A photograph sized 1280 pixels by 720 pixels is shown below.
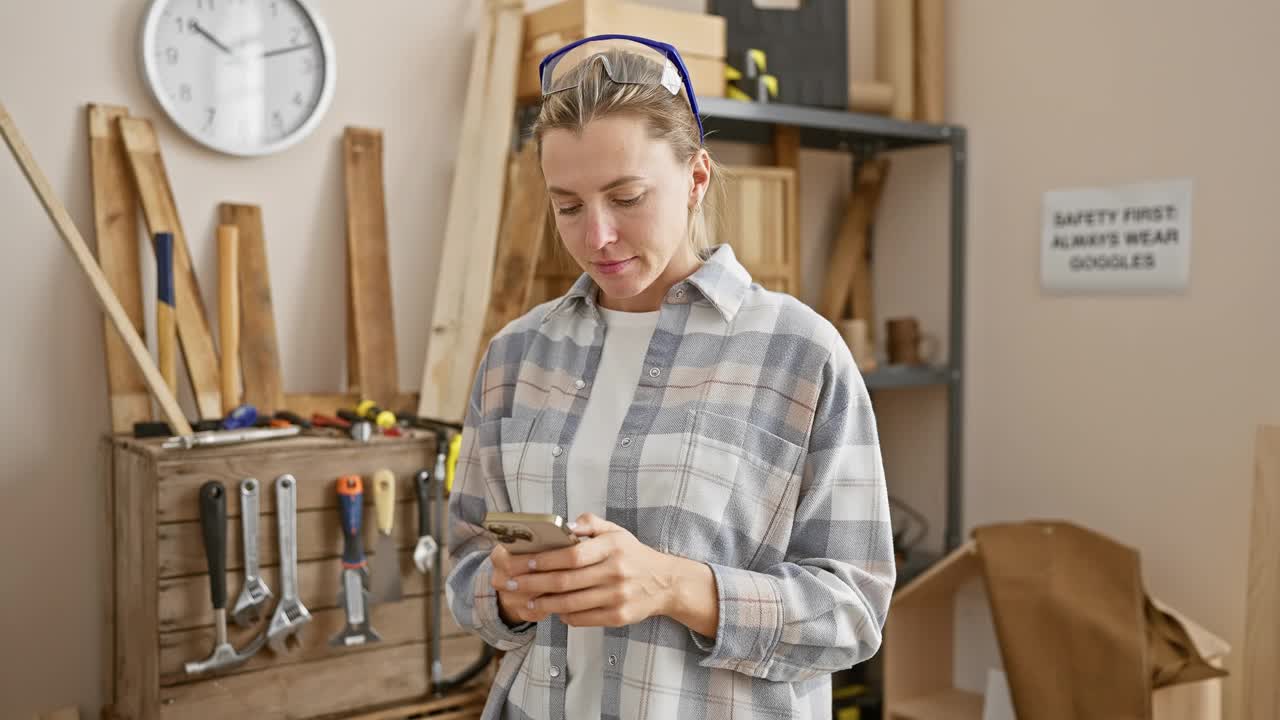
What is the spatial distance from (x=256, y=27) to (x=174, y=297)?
543 mm

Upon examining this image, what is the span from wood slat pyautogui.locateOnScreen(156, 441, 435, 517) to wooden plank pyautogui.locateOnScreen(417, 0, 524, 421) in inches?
11.3

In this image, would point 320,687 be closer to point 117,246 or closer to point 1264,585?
point 117,246

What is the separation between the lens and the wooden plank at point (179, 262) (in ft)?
6.93

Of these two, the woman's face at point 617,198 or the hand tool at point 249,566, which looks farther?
the hand tool at point 249,566

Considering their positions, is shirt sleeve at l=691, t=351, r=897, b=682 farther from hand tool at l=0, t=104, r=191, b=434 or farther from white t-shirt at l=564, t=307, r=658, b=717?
hand tool at l=0, t=104, r=191, b=434

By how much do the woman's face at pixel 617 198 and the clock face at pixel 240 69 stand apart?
1.23 metres

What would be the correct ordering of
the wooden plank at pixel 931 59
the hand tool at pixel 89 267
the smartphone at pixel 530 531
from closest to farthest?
the smartphone at pixel 530 531, the hand tool at pixel 89 267, the wooden plank at pixel 931 59

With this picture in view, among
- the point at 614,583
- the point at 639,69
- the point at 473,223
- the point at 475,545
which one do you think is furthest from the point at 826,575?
the point at 473,223

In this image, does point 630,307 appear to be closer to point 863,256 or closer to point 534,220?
point 534,220

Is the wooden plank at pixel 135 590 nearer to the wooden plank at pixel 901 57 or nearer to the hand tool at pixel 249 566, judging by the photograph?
the hand tool at pixel 249 566

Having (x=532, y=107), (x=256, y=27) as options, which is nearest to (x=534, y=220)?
(x=532, y=107)

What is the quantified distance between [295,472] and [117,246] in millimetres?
550

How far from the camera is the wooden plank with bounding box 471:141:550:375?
2.35 m

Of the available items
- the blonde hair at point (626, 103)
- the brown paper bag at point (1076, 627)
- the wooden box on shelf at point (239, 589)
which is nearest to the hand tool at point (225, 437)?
the wooden box on shelf at point (239, 589)
